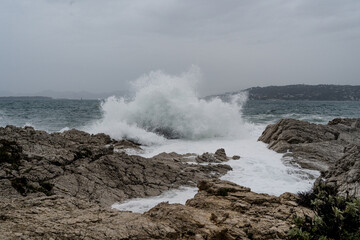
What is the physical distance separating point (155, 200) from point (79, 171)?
6.65ft

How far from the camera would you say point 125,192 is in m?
6.61

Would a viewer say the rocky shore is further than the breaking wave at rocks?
No

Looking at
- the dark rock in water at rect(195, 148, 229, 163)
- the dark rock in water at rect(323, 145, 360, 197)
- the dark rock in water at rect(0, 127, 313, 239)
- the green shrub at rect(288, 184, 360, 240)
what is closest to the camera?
the dark rock in water at rect(0, 127, 313, 239)

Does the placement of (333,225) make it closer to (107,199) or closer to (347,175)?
(347,175)

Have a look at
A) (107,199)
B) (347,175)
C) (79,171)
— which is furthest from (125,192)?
(347,175)

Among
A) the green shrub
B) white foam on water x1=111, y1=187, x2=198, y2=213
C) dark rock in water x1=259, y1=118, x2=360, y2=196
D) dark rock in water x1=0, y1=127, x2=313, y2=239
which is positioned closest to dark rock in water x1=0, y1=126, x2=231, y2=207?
dark rock in water x1=0, y1=127, x2=313, y2=239

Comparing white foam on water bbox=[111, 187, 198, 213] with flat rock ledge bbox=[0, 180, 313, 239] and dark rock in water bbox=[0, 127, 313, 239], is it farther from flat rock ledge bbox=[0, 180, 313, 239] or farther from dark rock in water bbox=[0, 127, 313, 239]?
flat rock ledge bbox=[0, 180, 313, 239]

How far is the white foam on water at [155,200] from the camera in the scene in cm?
586

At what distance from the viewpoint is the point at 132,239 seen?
3043 millimetres

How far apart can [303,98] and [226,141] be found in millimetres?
105619

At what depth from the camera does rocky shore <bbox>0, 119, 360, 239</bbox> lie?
10.4 feet

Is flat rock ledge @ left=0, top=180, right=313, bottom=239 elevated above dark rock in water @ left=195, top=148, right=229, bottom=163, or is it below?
above

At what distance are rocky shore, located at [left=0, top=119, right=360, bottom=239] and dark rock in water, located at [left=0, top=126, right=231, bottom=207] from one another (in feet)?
0.06

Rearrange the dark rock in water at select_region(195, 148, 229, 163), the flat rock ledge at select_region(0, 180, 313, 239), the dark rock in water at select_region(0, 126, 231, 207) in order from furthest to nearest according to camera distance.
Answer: the dark rock in water at select_region(195, 148, 229, 163) → the dark rock in water at select_region(0, 126, 231, 207) → the flat rock ledge at select_region(0, 180, 313, 239)
